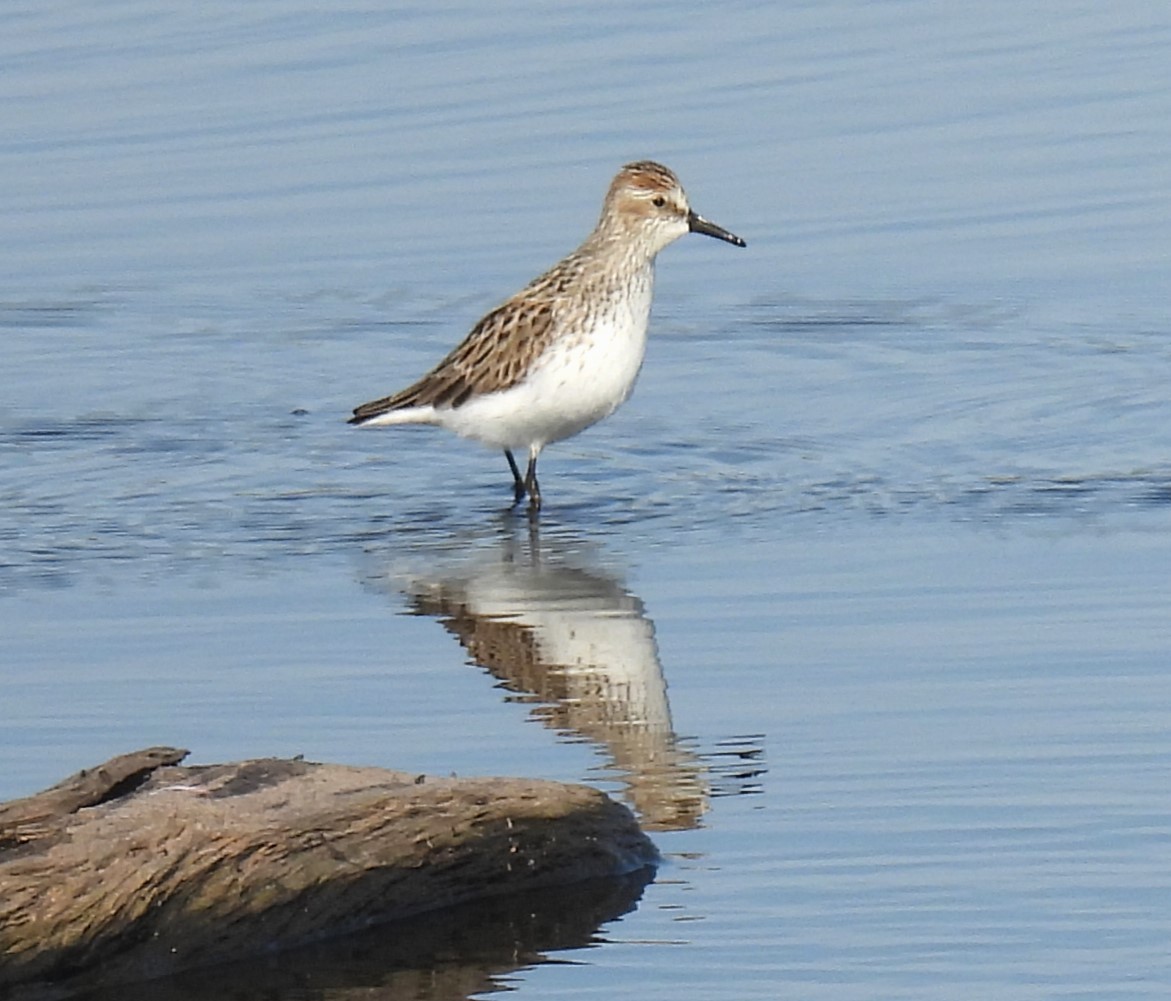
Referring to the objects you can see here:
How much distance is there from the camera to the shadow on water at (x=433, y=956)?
18.4 feet

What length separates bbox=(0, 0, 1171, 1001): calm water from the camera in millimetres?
6070

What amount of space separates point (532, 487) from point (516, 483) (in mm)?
226

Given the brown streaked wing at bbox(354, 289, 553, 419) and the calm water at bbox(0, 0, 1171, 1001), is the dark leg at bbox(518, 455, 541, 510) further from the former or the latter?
the brown streaked wing at bbox(354, 289, 553, 419)

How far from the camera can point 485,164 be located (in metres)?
14.4

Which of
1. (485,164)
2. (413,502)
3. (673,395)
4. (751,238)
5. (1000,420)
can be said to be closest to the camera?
(413,502)

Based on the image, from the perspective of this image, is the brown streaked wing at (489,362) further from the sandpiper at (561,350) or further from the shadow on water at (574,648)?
the shadow on water at (574,648)

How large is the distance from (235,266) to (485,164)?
64.3 inches

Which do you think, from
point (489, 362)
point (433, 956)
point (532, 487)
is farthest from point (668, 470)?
point (433, 956)

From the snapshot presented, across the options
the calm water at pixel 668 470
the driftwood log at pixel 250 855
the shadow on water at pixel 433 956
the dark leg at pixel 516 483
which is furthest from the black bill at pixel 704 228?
the shadow on water at pixel 433 956

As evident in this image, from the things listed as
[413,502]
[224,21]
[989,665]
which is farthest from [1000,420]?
[224,21]

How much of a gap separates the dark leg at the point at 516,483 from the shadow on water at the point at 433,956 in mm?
3996

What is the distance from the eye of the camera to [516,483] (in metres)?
10.2

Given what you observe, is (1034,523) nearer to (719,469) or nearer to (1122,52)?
(719,469)

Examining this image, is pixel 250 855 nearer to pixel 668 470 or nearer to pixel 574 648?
pixel 574 648
